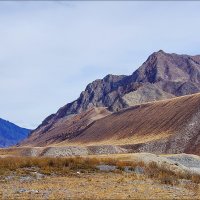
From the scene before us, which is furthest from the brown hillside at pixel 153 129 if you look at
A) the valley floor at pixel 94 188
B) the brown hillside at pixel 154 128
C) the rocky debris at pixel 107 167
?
the valley floor at pixel 94 188

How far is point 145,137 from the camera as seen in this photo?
402ft

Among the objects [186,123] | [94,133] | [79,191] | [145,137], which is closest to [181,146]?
[186,123]

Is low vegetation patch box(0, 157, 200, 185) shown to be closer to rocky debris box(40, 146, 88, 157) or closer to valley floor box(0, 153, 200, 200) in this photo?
valley floor box(0, 153, 200, 200)

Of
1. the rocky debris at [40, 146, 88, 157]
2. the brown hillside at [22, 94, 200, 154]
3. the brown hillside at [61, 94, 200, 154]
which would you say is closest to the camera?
the rocky debris at [40, 146, 88, 157]

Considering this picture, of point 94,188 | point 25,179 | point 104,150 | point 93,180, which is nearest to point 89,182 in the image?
point 93,180

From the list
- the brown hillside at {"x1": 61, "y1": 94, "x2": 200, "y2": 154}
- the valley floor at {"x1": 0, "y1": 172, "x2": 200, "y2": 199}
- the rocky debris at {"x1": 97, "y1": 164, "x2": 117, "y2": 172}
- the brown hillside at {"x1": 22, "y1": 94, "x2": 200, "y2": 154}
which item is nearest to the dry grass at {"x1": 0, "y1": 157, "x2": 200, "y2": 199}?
the valley floor at {"x1": 0, "y1": 172, "x2": 200, "y2": 199}

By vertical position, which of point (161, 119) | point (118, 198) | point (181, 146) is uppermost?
point (161, 119)

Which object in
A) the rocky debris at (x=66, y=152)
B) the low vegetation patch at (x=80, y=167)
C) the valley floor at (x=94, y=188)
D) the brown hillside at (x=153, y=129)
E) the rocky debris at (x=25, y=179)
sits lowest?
the valley floor at (x=94, y=188)

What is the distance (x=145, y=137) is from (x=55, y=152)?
124 ft

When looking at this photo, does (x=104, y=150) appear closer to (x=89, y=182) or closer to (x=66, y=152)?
(x=66, y=152)

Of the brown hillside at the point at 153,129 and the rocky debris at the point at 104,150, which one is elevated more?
the brown hillside at the point at 153,129

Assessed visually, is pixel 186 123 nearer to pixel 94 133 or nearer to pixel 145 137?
pixel 145 137

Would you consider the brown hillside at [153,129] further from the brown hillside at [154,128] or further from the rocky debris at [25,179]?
the rocky debris at [25,179]

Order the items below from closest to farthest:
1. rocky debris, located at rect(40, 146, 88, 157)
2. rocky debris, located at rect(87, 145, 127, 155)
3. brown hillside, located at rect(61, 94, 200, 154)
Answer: rocky debris, located at rect(40, 146, 88, 157) → rocky debris, located at rect(87, 145, 127, 155) → brown hillside, located at rect(61, 94, 200, 154)
